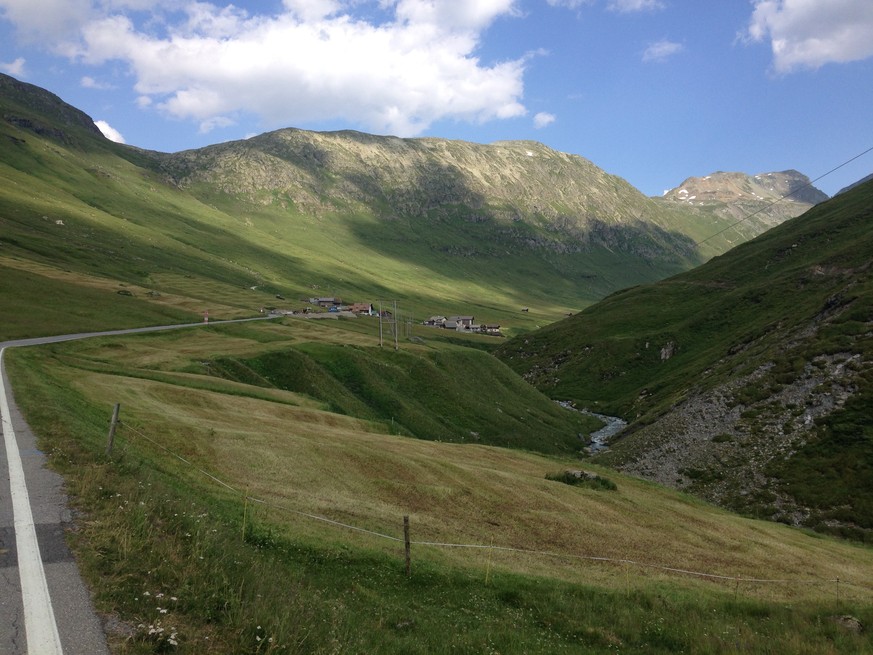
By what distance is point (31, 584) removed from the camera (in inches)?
446

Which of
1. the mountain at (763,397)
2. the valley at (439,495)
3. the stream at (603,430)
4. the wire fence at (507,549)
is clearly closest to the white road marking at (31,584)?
the valley at (439,495)

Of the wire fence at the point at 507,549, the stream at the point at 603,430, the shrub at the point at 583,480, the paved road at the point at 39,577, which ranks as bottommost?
the stream at the point at 603,430

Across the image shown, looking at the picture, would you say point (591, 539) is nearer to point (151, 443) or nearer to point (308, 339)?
point (151, 443)

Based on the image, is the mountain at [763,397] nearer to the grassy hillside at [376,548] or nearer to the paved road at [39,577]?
the grassy hillside at [376,548]

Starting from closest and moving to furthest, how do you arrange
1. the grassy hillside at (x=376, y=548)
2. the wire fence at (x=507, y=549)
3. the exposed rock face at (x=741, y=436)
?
the grassy hillside at (x=376, y=548) < the wire fence at (x=507, y=549) < the exposed rock face at (x=741, y=436)

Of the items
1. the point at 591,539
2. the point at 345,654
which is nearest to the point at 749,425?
the point at 591,539

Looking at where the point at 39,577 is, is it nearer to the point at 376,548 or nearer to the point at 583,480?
the point at 376,548

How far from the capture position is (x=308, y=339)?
108 meters

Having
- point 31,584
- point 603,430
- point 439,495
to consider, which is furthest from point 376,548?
point 603,430

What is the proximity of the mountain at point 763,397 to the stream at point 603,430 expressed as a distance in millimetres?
2984

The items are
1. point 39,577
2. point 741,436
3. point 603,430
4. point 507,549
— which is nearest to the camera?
point 39,577

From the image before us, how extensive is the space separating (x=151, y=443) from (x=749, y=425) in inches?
2850

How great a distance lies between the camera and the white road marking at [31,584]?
9.47m

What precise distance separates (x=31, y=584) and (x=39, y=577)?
27cm
